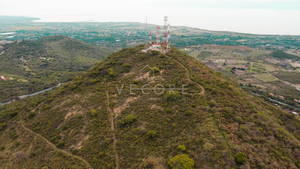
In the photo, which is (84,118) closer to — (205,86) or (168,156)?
(168,156)

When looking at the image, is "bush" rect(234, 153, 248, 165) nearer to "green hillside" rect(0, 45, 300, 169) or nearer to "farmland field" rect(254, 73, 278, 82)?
"green hillside" rect(0, 45, 300, 169)

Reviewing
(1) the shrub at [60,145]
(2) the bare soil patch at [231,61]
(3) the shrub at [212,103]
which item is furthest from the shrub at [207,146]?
(2) the bare soil patch at [231,61]

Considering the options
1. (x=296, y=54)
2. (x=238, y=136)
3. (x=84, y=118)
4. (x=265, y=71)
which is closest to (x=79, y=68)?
(x=84, y=118)

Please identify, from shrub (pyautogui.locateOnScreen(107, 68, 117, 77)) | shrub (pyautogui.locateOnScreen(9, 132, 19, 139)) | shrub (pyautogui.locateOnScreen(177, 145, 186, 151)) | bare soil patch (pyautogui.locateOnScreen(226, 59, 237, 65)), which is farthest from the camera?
bare soil patch (pyautogui.locateOnScreen(226, 59, 237, 65))

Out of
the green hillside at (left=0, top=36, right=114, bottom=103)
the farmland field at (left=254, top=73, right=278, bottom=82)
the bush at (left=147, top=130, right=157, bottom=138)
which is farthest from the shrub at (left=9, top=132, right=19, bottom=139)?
the farmland field at (left=254, top=73, right=278, bottom=82)

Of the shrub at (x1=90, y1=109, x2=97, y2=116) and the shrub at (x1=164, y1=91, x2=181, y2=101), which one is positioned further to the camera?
the shrub at (x1=90, y1=109, x2=97, y2=116)

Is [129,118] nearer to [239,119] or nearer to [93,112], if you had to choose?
[93,112]
